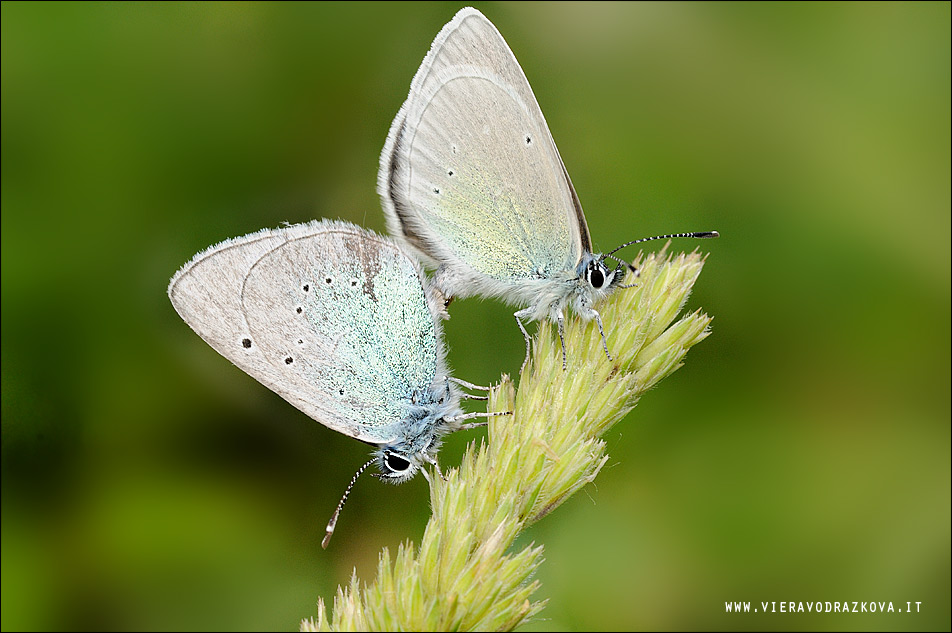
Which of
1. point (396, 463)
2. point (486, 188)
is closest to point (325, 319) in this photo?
point (396, 463)

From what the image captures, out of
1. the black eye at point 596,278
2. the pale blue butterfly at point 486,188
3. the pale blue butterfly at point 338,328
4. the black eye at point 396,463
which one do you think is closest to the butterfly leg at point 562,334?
the pale blue butterfly at point 486,188

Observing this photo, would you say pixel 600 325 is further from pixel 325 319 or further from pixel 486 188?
pixel 325 319

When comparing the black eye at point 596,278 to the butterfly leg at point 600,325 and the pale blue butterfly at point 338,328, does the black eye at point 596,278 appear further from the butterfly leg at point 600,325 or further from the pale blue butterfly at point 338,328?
the pale blue butterfly at point 338,328

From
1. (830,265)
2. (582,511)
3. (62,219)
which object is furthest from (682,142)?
(62,219)

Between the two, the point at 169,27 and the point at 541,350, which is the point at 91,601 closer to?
the point at 541,350

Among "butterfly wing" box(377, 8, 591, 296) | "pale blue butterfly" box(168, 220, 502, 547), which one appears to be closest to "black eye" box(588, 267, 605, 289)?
"butterfly wing" box(377, 8, 591, 296)

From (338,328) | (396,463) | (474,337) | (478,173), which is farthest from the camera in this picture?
(474,337)
